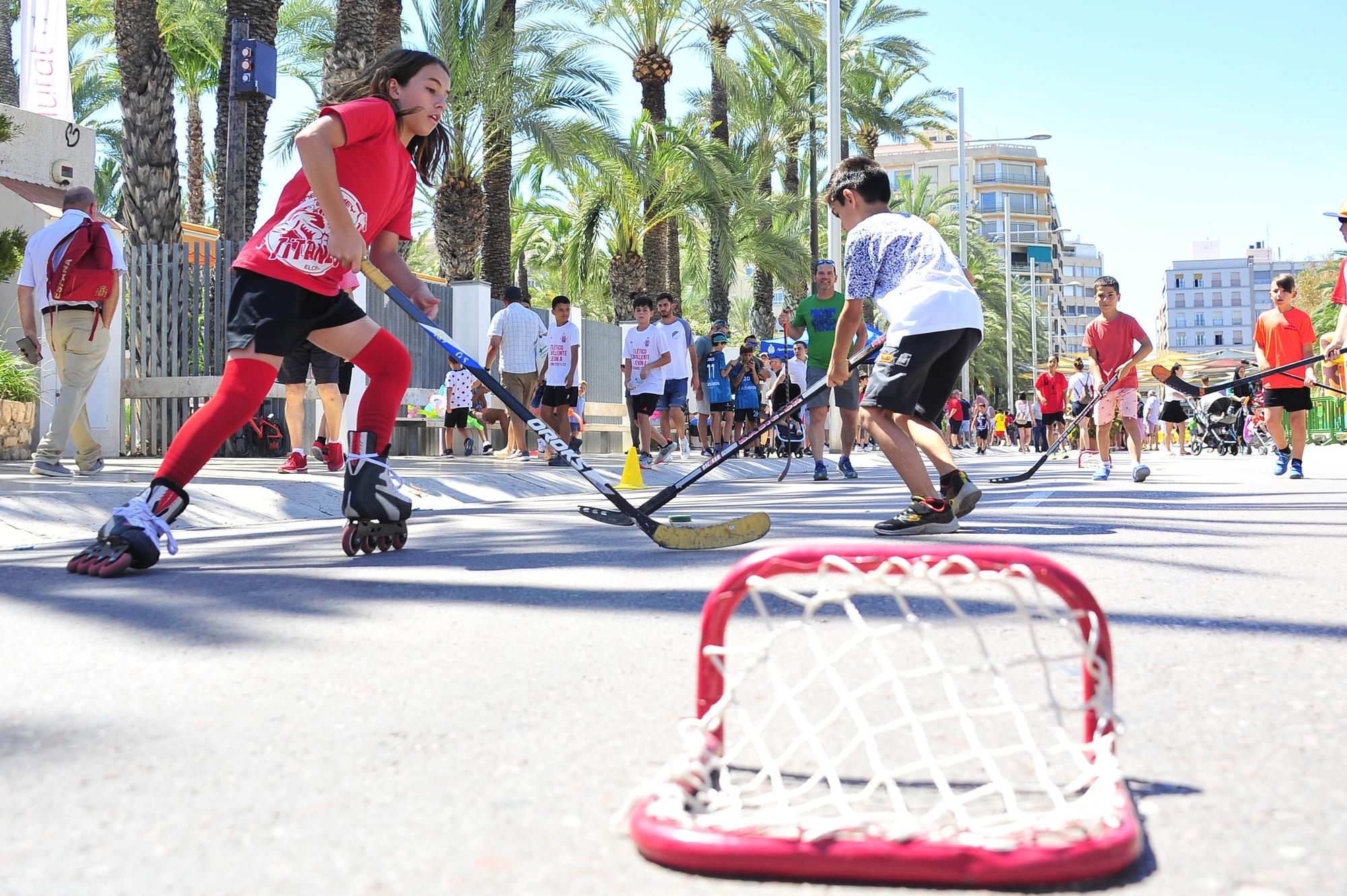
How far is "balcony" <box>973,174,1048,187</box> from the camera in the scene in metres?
123

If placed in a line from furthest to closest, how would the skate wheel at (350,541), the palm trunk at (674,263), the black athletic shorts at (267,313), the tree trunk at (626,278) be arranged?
the palm trunk at (674,263) → the tree trunk at (626,278) → the skate wheel at (350,541) → the black athletic shorts at (267,313)

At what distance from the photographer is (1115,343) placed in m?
12.0

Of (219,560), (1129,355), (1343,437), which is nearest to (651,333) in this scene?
(1129,355)

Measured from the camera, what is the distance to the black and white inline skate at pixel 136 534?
4.40 meters

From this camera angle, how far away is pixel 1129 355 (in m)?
12.0

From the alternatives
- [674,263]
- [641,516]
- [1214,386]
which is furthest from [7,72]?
[641,516]

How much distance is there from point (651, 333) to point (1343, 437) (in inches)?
686

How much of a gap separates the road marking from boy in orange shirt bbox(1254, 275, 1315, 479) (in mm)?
2917

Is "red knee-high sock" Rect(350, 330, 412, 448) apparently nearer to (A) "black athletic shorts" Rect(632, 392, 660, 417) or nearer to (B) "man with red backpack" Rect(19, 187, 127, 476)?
(B) "man with red backpack" Rect(19, 187, 127, 476)

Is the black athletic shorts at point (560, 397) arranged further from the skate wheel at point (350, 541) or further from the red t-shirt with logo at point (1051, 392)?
the red t-shirt with logo at point (1051, 392)

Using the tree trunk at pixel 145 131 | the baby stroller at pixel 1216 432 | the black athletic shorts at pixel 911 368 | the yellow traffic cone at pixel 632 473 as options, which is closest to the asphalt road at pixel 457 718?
the black athletic shorts at pixel 911 368

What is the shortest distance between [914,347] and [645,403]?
878 cm

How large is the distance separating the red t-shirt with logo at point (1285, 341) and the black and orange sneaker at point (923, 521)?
686 cm

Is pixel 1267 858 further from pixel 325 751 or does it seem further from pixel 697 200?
pixel 697 200
